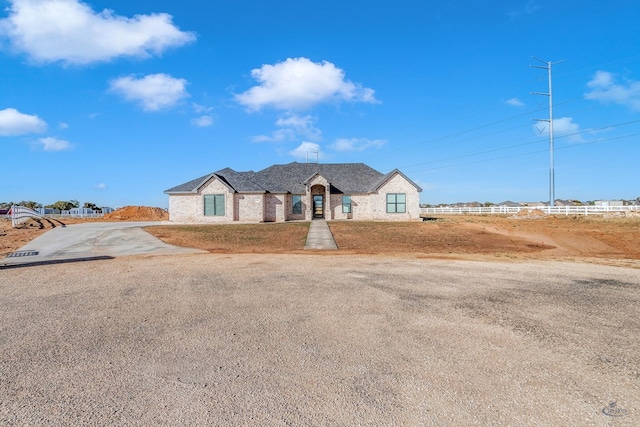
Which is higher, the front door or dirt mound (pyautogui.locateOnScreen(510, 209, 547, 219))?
the front door

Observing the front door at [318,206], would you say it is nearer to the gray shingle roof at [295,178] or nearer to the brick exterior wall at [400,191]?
the gray shingle roof at [295,178]

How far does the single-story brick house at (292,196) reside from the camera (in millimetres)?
32719

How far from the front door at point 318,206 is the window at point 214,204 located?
9172mm

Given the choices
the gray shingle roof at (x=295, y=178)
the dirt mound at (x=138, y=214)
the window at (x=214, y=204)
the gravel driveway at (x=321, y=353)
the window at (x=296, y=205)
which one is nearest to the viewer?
the gravel driveway at (x=321, y=353)

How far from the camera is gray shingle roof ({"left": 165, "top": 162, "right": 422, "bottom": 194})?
33.4 m

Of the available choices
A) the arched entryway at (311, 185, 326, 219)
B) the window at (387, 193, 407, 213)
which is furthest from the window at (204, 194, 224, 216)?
the window at (387, 193, 407, 213)

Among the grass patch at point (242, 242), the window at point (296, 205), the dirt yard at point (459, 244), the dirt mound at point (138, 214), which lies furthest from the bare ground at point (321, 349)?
the dirt mound at point (138, 214)

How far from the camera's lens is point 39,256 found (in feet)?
44.4

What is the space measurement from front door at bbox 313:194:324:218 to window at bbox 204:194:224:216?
9172 mm

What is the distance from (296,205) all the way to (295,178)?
348cm

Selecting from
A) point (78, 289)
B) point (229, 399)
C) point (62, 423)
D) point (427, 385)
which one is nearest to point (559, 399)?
point (427, 385)

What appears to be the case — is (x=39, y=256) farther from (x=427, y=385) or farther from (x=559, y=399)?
(x=559, y=399)

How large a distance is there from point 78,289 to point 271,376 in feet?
20.4

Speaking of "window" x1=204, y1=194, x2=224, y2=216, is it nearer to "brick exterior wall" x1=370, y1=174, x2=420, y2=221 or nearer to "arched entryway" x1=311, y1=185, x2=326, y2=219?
"arched entryway" x1=311, y1=185, x2=326, y2=219
